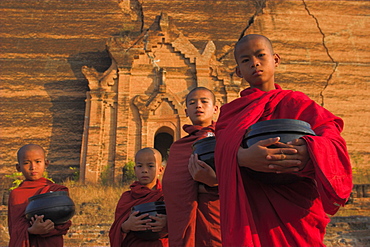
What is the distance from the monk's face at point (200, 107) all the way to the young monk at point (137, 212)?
0.94m

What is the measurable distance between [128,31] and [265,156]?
18352mm

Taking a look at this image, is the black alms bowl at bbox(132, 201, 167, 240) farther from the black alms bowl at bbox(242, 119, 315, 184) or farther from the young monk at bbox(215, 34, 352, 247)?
the black alms bowl at bbox(242, 119, 315, 184)

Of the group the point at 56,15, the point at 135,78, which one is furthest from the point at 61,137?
the point at 56,15

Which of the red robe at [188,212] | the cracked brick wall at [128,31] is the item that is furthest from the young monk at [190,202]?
the cracked brick wall at [128,31]

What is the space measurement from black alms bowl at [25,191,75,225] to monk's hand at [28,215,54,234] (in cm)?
4

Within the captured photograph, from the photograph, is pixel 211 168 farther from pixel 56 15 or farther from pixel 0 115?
pixel 56 15

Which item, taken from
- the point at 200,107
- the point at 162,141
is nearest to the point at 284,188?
the point at 200,107

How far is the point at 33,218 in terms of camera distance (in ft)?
12.7

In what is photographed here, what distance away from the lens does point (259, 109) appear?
226cm

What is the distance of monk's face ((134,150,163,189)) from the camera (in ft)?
14.4

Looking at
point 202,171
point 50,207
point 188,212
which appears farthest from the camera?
point 50,207

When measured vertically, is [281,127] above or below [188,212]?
above

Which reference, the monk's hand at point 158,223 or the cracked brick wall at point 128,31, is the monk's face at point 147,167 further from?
the cracked brick wall at point 128,31

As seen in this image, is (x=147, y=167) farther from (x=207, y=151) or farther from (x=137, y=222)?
(x=207, y=151)
